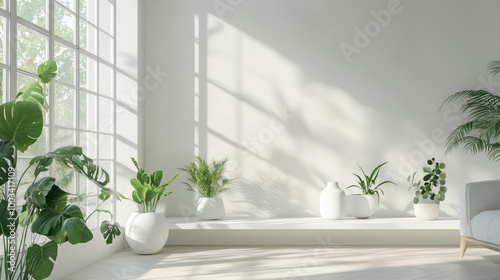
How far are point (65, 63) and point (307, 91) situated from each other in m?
2.64

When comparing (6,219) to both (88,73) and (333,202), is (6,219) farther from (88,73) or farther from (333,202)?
(333,202)

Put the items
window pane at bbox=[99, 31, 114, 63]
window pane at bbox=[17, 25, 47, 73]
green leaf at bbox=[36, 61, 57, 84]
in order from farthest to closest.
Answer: window pane at bbox=[99, 31, 114, 63] < window pane at bbox=[17, 25, 47, 73] < green leaf at bbox=[36, 61, 57, 84]

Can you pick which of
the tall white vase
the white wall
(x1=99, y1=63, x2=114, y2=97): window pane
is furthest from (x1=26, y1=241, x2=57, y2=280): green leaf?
the tall white vase

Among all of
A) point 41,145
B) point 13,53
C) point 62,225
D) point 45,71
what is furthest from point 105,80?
point 62,225

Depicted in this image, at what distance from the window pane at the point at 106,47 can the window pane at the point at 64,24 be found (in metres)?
0.75

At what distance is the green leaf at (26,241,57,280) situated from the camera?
2762 mm

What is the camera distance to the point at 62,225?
2744 mm

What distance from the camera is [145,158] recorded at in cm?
609

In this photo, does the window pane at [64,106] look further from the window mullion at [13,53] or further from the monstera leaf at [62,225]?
the monstera leaf at [62,225]

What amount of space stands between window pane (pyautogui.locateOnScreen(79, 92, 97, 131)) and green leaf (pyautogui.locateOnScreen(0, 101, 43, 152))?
93.1 inches

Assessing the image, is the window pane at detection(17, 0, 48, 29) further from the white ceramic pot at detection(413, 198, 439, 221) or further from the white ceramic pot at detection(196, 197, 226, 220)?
the white ceramic pot at detection(413, 198, 439, 221)

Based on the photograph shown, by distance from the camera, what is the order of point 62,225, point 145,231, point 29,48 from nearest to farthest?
1. point 62,225
2. point 29,48
3. point 145,231

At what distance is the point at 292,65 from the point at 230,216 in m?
1.84

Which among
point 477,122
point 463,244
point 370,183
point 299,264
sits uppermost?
point 477,122
